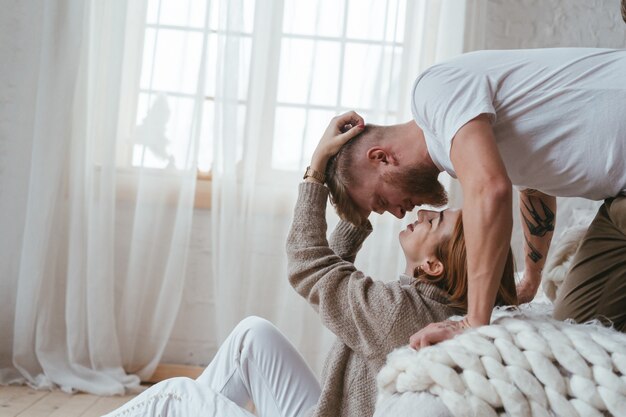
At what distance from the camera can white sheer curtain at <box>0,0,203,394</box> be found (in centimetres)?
310

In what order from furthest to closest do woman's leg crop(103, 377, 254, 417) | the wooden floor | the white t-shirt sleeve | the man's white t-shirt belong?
the wooden floor < woman's leg crop(103, 377, 254, 417) < the man's white t-shirt < the white t-shirt sleeve

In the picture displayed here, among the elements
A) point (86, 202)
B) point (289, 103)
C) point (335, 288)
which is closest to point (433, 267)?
point (335, 288)

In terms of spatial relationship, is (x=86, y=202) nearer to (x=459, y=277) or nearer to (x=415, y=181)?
(x=415, y=181)

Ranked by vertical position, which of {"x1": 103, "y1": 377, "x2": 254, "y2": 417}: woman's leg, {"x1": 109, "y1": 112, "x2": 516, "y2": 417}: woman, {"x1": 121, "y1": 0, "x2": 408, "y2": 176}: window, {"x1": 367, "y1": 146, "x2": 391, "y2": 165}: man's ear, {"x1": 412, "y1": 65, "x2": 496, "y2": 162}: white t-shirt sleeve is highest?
{"x1": 121, "y1": 0, "x2": 408, "y2": 176}: window

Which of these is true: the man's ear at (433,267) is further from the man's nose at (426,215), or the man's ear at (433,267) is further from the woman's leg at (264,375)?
the woman's leg at (264,375)

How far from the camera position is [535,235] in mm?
1936

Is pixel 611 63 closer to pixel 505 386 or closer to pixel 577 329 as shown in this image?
pixel 577 329

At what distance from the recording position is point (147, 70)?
3.24 meters

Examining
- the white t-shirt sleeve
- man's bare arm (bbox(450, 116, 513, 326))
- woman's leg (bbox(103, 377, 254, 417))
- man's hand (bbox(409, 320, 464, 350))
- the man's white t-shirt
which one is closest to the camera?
man's hand (bbox(409, 320, 464, 350))

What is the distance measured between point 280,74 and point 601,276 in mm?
1927

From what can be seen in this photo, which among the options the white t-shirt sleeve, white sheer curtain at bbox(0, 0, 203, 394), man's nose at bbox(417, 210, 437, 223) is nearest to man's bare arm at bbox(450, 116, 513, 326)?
the white t-shirt sleeve

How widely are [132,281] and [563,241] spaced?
1.81m

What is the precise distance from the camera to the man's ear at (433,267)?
150cm

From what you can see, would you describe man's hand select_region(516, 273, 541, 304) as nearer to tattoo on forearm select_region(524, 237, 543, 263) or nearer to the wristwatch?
tattoo on forearm select_region(524, 237, 543, 263)
